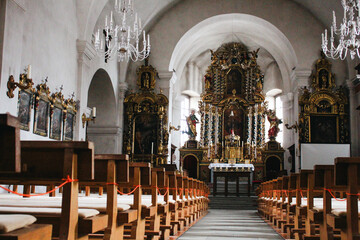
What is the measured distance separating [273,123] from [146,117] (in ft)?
25.1

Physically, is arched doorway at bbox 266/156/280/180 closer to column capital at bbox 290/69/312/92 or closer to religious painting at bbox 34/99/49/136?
column capital at bbox 290/69/312/92

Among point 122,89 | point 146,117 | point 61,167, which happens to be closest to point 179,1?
point 122,89

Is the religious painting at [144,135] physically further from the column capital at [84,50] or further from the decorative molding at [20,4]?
the decorative molding at [20,4]

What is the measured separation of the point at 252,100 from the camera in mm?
21328

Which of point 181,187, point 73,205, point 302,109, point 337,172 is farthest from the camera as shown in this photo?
point 302,109

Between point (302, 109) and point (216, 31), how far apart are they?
5.67 m

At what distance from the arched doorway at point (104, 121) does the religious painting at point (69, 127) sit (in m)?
4.12

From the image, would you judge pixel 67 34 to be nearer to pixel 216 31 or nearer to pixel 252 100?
pixel 216 31

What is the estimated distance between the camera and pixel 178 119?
21797 millimetres

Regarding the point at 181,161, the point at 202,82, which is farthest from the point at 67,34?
the point at 202,82

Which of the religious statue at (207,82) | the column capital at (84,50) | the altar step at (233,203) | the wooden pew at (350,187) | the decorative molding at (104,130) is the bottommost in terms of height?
the altar step at (233,203)

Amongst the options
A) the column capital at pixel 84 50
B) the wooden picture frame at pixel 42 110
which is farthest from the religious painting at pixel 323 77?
the wooden picture frame at pixel 42 110

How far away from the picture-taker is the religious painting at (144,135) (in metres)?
16.0

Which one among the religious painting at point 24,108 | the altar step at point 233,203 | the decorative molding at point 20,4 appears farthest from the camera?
the altar step at point 233,203
